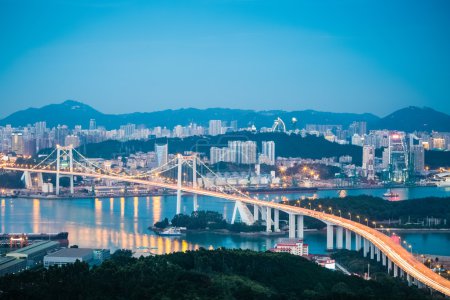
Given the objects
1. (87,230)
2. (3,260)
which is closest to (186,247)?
(87,230)

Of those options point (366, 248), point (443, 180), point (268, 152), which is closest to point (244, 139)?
point (268, 152)

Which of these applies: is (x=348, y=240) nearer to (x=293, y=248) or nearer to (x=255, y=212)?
(x=293, y=248)

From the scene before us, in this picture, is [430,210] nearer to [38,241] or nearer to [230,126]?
[38,241]

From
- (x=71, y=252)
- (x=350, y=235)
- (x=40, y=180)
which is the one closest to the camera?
(x=71, y=252)

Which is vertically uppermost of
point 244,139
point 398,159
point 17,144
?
point 244,139

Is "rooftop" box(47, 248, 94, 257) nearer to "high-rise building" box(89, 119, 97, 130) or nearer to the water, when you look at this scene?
the water

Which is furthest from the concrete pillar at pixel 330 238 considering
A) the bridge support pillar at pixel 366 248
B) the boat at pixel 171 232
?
the boat at pixel 171 232
